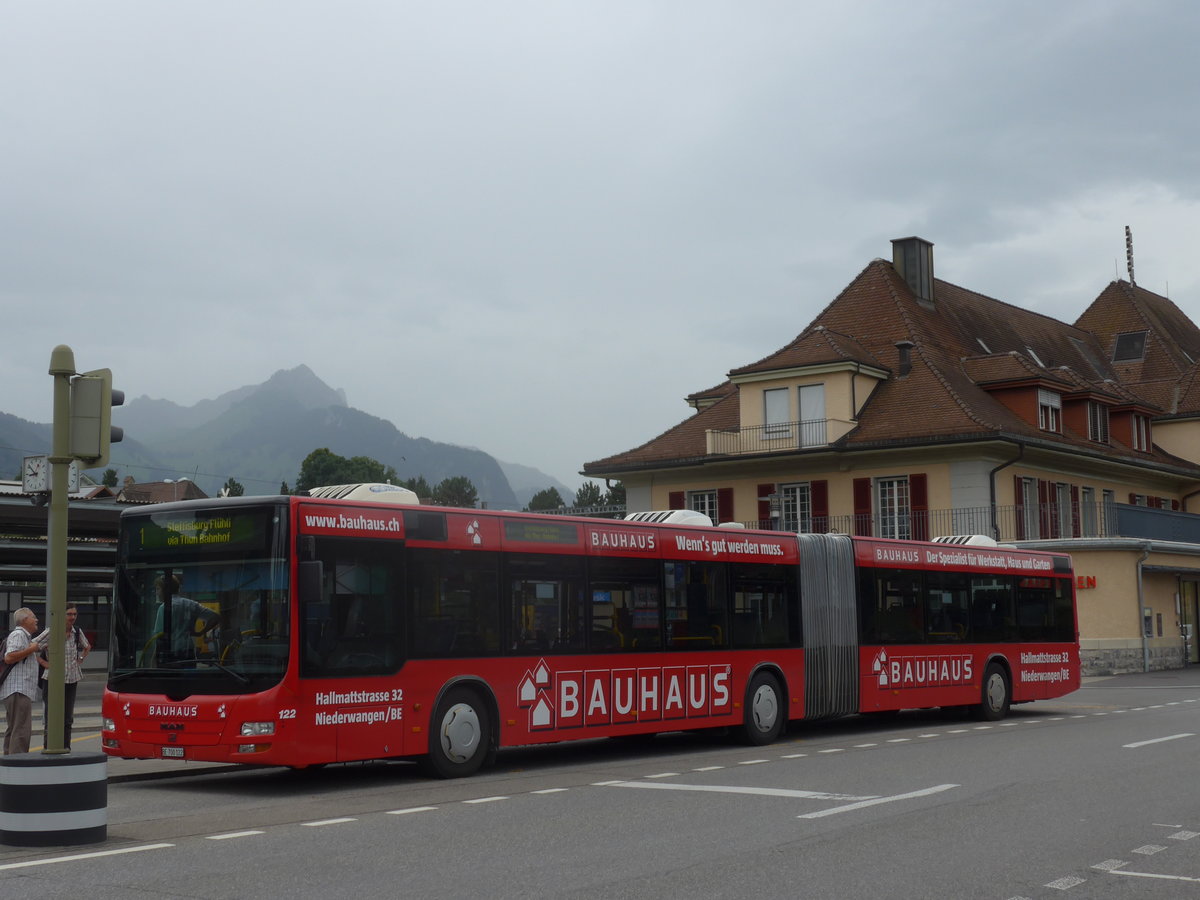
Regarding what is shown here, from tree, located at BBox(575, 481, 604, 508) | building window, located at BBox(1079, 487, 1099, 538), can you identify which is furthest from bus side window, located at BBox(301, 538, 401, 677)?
tree, located at BBox(575, 481, 604, 508)

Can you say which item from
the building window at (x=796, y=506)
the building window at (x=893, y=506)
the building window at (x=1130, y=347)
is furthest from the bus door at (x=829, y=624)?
the building window at (x=1130, y=347)

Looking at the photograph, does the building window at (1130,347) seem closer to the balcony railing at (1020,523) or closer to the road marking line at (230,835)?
the balcony railing at (1020,523)

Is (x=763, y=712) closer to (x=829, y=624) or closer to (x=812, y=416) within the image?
(x=829, y=624)

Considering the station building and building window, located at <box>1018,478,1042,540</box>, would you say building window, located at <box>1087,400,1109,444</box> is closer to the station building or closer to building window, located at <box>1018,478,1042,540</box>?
the station building

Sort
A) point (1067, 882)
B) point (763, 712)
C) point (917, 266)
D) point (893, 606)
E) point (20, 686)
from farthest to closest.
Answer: point (917, 266), point (893, 606), point (763, 712), point (20, 686), point (1067, 882)

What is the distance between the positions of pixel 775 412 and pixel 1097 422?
12.0 m

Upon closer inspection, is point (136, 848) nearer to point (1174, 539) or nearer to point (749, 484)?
point (749, 484)

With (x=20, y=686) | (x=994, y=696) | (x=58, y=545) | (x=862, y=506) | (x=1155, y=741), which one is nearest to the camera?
(x=58, y=545)

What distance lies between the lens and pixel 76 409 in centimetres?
1041

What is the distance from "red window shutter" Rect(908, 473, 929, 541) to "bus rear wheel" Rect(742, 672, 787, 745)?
25.8 m

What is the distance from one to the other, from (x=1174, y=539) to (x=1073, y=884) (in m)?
40.9

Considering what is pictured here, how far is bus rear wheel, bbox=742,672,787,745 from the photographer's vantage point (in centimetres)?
1847

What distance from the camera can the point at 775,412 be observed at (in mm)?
47531

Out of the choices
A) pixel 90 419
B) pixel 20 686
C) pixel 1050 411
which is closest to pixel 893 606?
pixel 20 686
